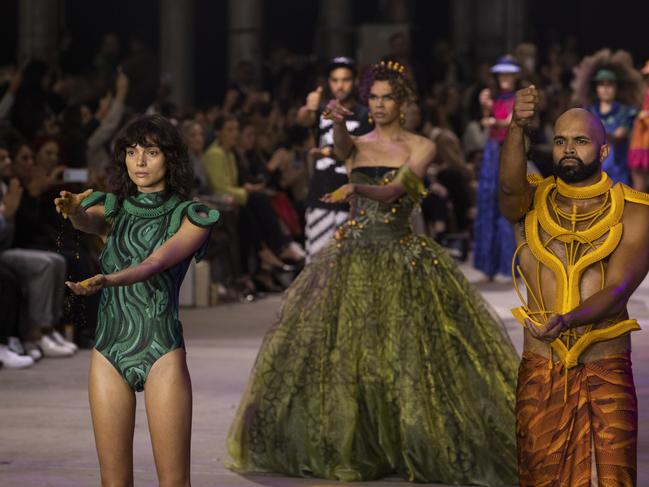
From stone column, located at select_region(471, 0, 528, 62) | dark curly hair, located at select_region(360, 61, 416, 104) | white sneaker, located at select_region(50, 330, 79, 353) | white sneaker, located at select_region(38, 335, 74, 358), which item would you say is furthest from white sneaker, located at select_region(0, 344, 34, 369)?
stone column, located at select_region(471, 0, 528, 62)

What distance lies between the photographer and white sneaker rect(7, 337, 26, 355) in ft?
32.4

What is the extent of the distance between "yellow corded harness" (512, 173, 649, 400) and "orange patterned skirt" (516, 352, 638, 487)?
0.13ft

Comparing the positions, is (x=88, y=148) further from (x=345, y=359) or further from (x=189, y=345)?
(x=345, y=359)

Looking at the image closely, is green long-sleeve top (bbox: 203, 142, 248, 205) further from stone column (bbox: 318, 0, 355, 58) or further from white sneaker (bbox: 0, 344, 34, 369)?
stone column (bbox: 318, 0, 355, 58)

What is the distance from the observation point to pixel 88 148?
43.3 feet

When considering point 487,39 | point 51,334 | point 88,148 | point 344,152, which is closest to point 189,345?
point 51,334

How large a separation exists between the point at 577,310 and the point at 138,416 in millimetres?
3637

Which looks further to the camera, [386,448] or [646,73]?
[646,73]

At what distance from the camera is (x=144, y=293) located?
504 cm

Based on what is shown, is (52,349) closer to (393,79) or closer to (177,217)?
(393,79)

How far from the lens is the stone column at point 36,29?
65.2 feet

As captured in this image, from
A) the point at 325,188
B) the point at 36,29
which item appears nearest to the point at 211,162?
the point at 325,188

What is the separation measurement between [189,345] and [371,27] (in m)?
9.96

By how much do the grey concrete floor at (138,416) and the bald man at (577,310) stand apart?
1.77 m
